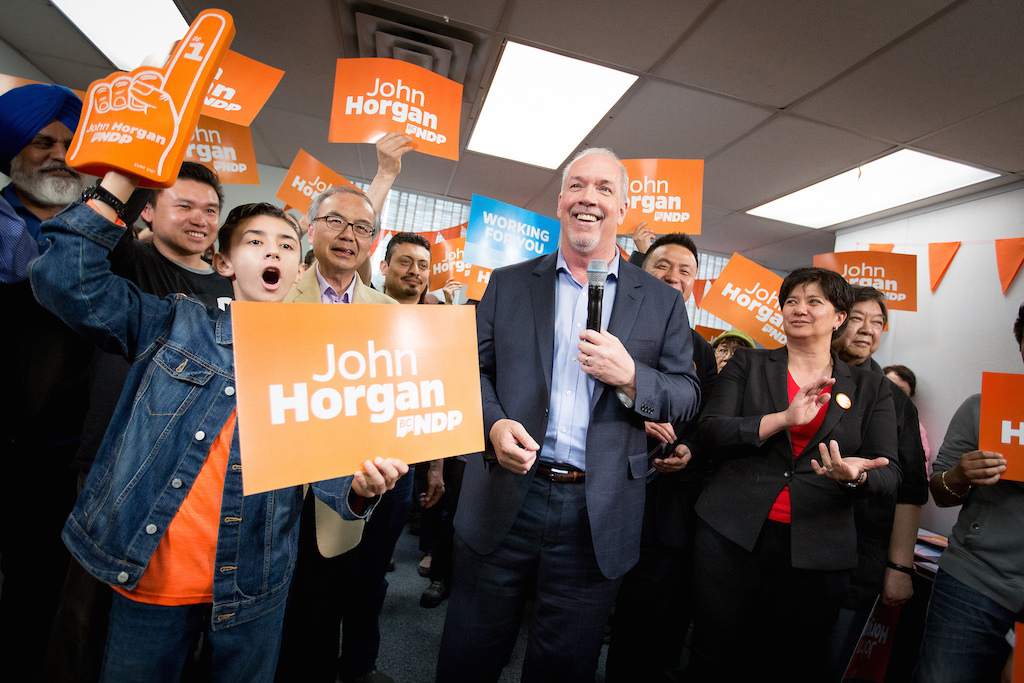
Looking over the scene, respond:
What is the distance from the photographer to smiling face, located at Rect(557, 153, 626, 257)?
139 cm

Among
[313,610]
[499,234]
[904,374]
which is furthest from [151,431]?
[904,374]

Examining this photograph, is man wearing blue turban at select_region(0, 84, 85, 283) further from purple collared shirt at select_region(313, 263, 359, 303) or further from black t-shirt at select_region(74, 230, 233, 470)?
purple collared shirt at select_region(313, 263, 359, 303)

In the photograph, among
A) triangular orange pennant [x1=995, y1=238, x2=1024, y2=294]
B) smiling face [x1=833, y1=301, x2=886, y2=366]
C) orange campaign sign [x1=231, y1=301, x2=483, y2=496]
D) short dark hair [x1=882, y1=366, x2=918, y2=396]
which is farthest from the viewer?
short dark hair [x1=882, y1=366, x2=918, y2=396]

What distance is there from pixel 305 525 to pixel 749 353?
1759mm

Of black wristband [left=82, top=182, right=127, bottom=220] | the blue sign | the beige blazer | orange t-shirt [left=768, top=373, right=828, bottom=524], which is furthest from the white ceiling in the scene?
black wristband [left=82, top=182, right=127, bottom=220]

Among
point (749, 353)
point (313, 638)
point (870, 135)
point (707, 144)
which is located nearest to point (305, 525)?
point (313, 638)

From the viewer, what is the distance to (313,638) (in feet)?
5.34

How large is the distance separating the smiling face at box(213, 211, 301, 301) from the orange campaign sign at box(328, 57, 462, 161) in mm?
1313

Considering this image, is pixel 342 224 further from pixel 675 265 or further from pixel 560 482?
pixel 675 265

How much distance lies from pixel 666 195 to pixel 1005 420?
1.92 metres

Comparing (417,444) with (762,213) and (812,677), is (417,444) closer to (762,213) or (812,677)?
(812,677)

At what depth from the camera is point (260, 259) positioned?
1.21 m

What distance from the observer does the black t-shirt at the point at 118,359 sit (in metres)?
1.42

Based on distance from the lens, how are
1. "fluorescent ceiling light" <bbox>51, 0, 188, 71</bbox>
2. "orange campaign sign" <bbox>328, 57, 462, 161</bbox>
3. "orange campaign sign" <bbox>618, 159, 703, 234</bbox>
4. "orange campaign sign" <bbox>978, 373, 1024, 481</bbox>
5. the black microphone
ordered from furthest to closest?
"fluorescent ceiling light" <bbox>51, 0, 188, 71</bbox>
"orange campaign sign" <bbox>618, 159, 703, 234</bbox>
"orange campaign sign" <bbox>328, 57, 462, 161</bbox>
"orange campaign sign" <bbox>978, 373, 1024, 481</bbox>
the black microphone
